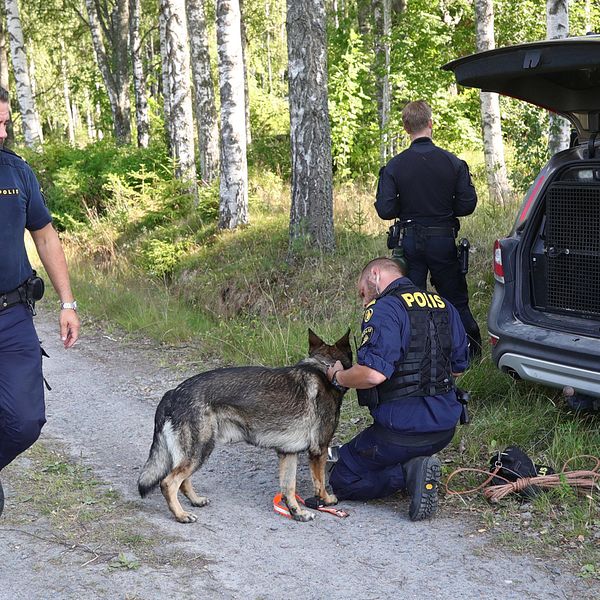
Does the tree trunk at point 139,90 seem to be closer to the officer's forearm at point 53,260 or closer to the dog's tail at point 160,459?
the officer's forearm at point 53,260

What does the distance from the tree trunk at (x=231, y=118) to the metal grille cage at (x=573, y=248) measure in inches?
285

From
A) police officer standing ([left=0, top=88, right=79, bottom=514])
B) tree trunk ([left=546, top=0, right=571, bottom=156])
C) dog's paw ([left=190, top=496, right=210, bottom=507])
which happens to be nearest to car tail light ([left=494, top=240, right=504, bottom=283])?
dog's paw ([left=190, top=496, right=210, bottom=507])

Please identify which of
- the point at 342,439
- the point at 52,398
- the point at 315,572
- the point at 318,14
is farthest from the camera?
the point at 318,14

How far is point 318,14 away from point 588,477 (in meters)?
6.70

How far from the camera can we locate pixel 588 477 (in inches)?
175

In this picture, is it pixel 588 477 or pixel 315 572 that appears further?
pixel 588 477

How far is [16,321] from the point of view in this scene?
397 centimetres

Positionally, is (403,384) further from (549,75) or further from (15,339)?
(549,75)

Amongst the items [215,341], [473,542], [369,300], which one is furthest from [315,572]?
[215,341]

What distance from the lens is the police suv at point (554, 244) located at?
177 inches

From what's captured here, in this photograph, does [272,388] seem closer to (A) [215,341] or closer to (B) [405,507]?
(B) [405,507]

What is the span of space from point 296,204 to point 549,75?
4879 mm

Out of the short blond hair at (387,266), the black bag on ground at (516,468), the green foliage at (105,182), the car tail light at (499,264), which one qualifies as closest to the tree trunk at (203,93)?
the green foliage at (105,182)

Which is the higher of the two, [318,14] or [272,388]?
[318,14]
